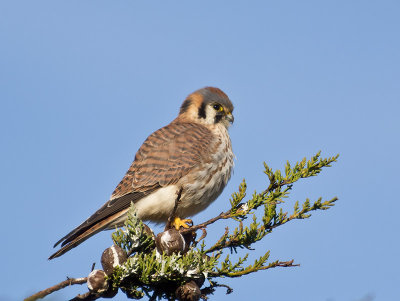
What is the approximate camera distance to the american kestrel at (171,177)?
3.98m

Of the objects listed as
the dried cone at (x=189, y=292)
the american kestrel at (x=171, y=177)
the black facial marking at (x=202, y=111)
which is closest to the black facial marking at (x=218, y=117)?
the black facial marking at (x=202, y=111)

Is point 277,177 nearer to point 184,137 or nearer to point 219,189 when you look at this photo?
point 219,189

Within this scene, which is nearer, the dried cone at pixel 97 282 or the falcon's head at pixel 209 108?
the dried cone at pixel 97 282

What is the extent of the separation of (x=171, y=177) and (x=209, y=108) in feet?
3.76

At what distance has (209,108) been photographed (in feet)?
16.9

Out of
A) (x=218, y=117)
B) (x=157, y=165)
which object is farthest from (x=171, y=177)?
(x=218, y=117)

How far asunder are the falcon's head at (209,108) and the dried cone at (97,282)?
8.62 feet

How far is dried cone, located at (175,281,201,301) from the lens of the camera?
2746mm

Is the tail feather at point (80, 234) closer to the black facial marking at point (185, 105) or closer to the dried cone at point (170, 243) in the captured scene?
the dried cone at point (170, 243)

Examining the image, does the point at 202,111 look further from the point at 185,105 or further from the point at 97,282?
the point at 97,282

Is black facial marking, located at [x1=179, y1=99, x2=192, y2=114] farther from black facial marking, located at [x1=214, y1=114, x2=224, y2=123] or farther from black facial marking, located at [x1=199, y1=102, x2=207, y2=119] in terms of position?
black facial marking, located at [x1=214, y1=114, x2=224, y2=123]

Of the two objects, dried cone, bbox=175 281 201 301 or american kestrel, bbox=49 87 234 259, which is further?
american kestrel, bbox=49 87 234 259

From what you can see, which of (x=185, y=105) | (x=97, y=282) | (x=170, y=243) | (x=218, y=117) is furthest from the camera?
(x=185, y=105)

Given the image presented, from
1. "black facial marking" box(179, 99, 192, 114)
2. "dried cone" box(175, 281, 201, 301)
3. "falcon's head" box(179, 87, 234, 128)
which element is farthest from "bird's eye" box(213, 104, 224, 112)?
"dried cone" box(175, 281, 201, 301)
